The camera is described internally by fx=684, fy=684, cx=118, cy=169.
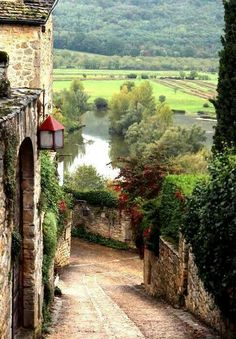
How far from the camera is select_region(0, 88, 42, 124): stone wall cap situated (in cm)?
A: 839

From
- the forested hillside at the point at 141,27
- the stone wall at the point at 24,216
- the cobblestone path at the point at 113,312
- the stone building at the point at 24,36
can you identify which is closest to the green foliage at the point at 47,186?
the stone wall at the point at 24,216

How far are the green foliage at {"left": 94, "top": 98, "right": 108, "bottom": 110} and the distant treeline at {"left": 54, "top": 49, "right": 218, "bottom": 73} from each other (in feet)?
82.9

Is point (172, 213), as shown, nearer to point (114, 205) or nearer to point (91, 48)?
point (114, 205)

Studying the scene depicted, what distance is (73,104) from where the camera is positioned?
8006cm

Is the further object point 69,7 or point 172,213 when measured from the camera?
point 69,7

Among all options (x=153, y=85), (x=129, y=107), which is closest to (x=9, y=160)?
(x=129, y=107)

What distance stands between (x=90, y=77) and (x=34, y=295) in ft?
354

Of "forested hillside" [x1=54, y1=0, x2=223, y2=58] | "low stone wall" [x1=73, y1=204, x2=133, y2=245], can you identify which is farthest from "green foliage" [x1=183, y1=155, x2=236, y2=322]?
"forested hillside" [x1=54, y1=0, x2=223, y2=58]

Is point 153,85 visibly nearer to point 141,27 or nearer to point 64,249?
point 141,27

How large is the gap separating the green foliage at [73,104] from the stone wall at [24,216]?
194 ft

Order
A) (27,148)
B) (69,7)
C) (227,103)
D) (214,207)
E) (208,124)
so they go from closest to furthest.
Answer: (27,148)
(214,207)
(227,103)
(208,124)
(69,7)

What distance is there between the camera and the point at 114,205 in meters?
31.0

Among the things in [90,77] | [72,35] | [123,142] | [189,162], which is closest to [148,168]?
[189,162]

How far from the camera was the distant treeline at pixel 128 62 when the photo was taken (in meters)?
125
